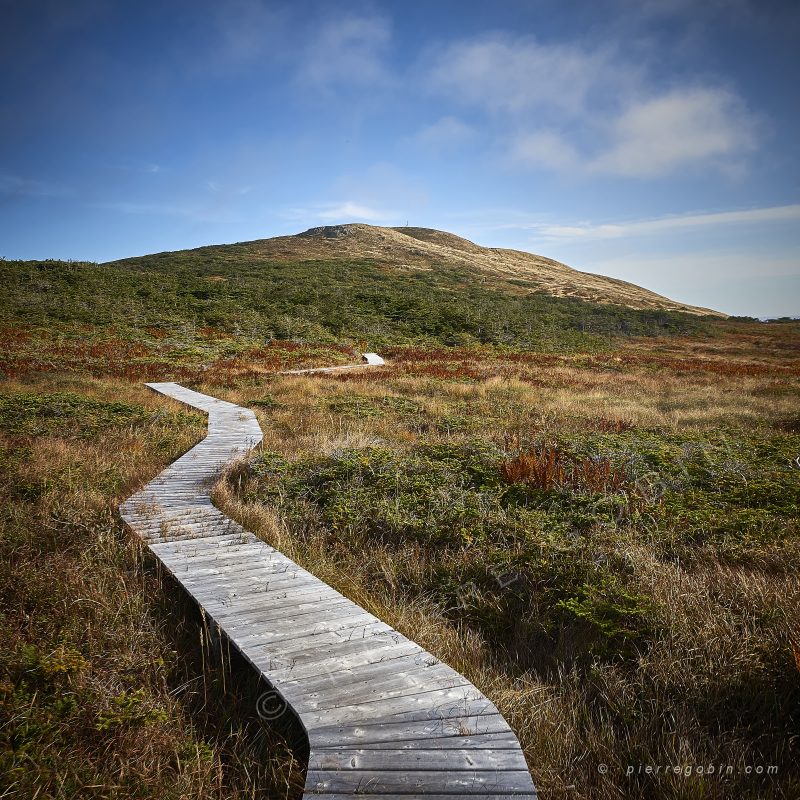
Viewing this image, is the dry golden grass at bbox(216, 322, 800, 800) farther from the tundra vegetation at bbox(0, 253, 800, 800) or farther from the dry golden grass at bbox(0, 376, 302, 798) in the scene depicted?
the dry golden grass at bbox(0, 376, 302, 798)

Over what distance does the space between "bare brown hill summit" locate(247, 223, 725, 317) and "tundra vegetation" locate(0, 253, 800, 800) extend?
211 ft

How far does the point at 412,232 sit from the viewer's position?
122m

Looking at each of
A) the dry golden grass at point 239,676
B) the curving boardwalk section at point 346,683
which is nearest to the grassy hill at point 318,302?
the dry golden grass at point 239,676

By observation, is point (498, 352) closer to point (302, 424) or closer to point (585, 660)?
point (302, 424)

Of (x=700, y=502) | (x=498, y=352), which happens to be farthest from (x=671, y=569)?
(x=498, y=352)

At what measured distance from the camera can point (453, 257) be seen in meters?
92.4

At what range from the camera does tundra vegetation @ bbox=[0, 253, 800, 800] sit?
2850 mm

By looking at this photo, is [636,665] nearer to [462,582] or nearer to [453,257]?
[462,582]

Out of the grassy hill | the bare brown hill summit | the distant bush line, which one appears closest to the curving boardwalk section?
the grassy hill

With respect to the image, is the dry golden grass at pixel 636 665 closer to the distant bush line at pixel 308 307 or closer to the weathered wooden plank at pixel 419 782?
the weathered wooden plank at pixel 419 782

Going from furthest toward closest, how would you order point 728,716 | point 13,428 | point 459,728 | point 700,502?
point 13,428 → point 700,502 → point 728,716 → point 459,728

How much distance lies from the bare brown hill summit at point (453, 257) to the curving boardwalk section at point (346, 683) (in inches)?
2733

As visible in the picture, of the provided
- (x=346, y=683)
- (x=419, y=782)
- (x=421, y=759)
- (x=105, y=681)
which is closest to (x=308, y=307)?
(x=105, y=681)

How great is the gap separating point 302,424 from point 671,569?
8776mm
